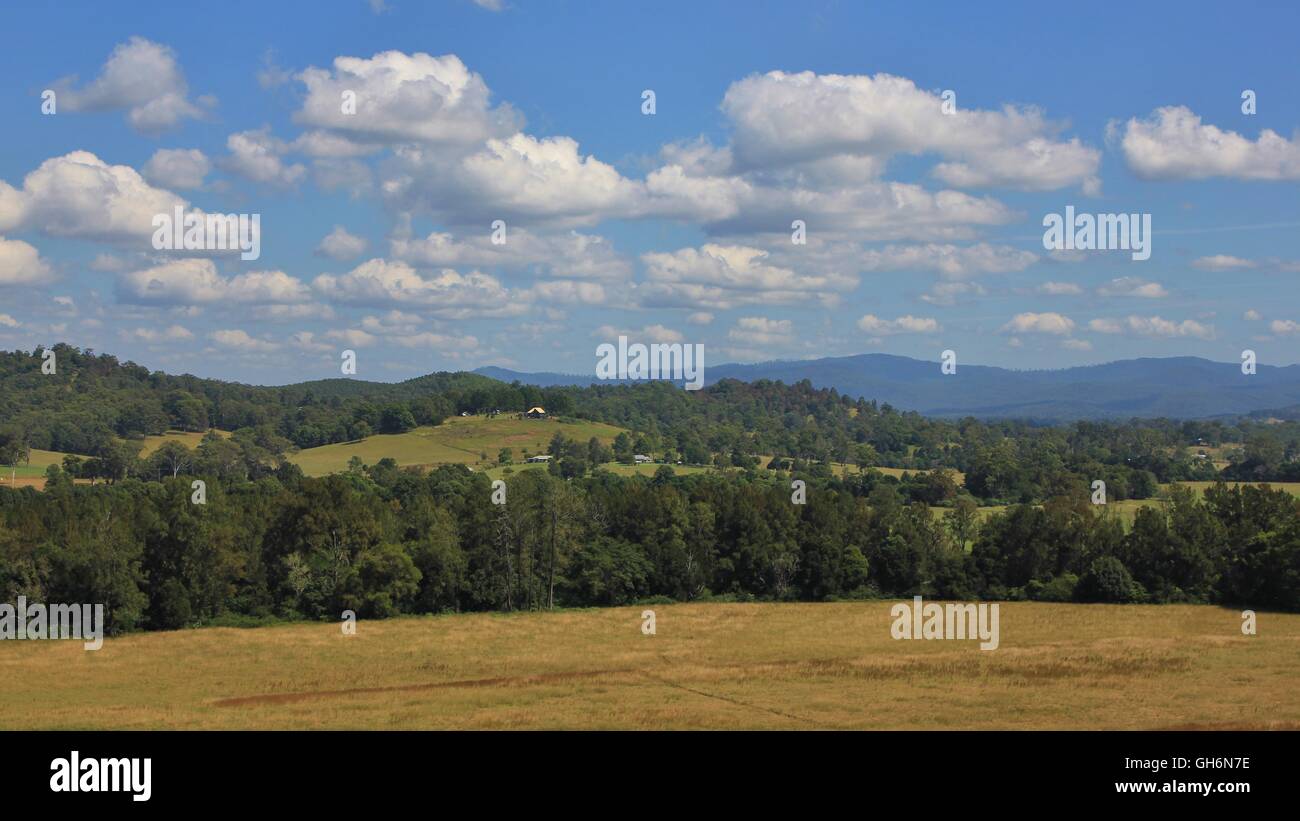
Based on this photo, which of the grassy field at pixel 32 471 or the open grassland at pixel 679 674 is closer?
the open grassland at pixel 679 674

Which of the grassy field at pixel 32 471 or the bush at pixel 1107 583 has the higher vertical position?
the grassy field at pixel 32 471

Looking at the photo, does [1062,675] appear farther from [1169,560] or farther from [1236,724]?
[1169,560]

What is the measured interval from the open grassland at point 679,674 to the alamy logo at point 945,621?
67.4 inches

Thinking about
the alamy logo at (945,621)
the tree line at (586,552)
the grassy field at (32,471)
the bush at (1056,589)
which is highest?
the grassy field at (32,471)

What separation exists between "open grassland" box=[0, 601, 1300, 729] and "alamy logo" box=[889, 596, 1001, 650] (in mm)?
1712

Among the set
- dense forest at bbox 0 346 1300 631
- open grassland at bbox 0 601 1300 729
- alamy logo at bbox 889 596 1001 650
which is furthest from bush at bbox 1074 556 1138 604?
alamy logo at bbox 889 596 1001 650

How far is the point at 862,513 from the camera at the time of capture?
322ft

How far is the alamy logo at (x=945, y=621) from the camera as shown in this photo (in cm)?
6875

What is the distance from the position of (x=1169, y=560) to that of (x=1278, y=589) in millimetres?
7926
